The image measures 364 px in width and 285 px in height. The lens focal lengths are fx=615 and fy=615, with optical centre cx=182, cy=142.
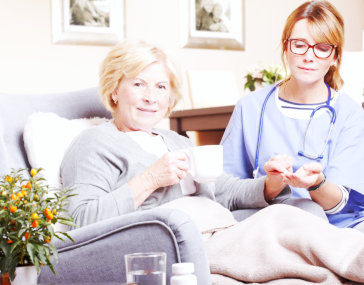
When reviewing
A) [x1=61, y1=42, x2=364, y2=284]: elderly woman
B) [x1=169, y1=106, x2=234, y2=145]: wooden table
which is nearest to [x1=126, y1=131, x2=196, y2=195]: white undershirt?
[x1=61, y1=42, x2=364, y2=284]: elderly woman

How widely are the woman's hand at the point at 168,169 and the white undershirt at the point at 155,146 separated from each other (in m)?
0.16

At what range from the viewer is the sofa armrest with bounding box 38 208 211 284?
4.13 ft

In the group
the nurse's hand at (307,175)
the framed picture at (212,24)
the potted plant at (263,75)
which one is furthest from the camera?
the framed picture at (212,24)

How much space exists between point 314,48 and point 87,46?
9.70 ft

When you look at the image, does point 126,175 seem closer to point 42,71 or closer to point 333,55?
point 333,55

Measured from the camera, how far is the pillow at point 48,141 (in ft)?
5.62

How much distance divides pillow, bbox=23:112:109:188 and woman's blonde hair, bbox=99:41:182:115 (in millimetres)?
157

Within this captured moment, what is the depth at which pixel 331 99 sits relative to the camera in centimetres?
194

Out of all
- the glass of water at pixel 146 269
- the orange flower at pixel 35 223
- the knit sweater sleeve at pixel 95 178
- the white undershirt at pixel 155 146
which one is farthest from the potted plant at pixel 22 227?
the white undershirt at pixel 155 146

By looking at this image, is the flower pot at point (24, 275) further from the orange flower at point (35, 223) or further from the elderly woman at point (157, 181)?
the elderly woman at point (157, 181)

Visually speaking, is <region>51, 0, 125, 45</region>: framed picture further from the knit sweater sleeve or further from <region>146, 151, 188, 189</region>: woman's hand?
<region>146, 151, 188, 189</region>: woman's hand

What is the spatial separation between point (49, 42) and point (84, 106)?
2.58m

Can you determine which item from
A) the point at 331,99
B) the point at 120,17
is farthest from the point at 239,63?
the point at 331,99

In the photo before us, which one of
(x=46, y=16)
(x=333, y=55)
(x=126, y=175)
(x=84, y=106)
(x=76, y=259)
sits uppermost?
(x=46, y=16)
